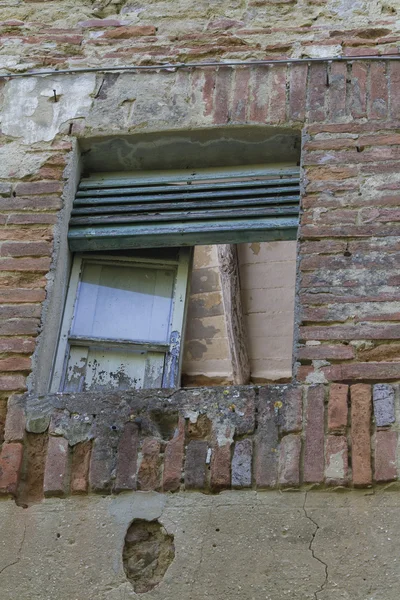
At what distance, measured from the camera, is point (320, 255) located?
454cm

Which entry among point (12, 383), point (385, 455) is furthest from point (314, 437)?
point (12, 383)

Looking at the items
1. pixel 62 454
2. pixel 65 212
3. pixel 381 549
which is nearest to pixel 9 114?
pixel 65 212

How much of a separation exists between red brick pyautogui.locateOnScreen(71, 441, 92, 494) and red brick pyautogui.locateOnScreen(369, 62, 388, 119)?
1.96 m

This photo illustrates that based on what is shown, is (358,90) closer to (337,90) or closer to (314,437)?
(337,90)

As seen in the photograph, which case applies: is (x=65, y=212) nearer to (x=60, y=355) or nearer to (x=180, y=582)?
(x=60, y=355)

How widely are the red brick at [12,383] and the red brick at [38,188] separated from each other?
0.93m

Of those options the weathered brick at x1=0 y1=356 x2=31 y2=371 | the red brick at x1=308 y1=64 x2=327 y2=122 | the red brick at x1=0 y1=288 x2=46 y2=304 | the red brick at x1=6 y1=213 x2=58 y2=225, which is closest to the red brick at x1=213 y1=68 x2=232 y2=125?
the red brick at x1=308 y1=64 x2=327 y2=122

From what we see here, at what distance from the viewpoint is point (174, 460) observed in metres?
4.04

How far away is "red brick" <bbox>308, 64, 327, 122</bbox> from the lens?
499 cm

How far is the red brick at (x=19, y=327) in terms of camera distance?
448 centimetres

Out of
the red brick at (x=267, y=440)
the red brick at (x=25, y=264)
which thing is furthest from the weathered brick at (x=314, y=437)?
the red brick at (x=25, y=264)

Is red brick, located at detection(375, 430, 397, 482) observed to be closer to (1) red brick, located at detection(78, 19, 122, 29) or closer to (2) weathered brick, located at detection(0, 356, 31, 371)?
(2) weathered brick, located at detection(0, 356, 31, 371)

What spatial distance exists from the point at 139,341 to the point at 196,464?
0.93 metres

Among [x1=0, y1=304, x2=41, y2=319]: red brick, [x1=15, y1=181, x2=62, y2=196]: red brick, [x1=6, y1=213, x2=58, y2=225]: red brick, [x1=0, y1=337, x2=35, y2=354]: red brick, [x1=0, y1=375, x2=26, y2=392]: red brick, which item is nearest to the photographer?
[x1=0, y1=375, x2=26, y2=392]: red brick
